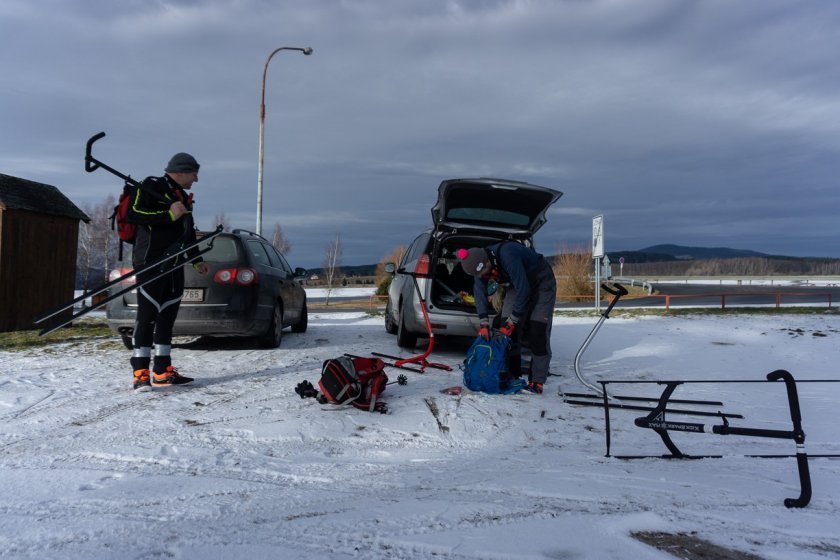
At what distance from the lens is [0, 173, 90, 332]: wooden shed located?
11.6m

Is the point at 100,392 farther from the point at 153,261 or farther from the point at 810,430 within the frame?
the point at 810,430

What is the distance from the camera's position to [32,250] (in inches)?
478

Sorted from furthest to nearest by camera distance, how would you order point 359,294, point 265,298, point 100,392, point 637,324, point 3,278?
1. point 359,294
2. point 637,324
3. point 3,278
4. point 265,298
5. point 100,392

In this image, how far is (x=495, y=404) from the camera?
4.71 m

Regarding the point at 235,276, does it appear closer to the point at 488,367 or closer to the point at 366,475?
the point at 488,367

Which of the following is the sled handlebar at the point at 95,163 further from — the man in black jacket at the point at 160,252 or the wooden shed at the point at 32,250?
the wooden shed at the point at 32,250

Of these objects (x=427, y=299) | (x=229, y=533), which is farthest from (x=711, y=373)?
(x=229, y=533)

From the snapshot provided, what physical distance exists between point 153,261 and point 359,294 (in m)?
40.6

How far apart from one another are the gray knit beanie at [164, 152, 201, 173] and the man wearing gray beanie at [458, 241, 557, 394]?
8.52 feet

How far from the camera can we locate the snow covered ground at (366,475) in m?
2.26

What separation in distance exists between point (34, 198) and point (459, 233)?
35.1 feet

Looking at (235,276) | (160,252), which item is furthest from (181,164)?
(235,276)

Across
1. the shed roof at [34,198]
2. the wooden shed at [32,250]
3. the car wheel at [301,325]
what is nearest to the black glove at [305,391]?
the car wheel at [301,325]

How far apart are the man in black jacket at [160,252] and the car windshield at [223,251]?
4.44 ft
